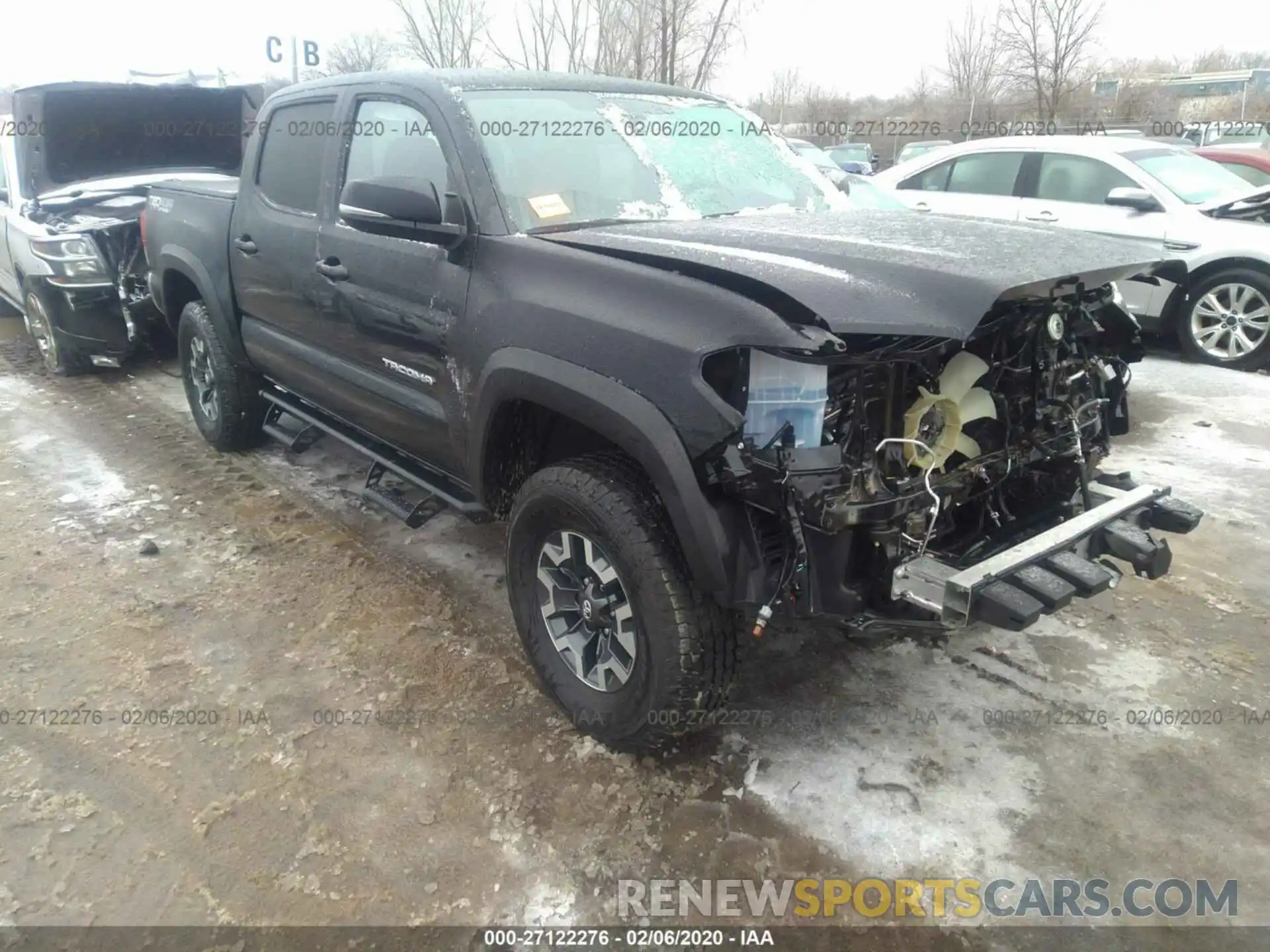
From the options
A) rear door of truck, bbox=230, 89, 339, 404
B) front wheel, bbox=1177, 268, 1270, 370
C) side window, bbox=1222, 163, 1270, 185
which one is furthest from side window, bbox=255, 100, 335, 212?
side window, bbox=1222, 163, 1270, 185

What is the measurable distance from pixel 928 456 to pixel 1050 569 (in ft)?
1.44

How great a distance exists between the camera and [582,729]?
2.82m

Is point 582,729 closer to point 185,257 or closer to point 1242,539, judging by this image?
point 1242,539

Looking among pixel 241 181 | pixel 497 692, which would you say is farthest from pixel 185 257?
pixel 497 692

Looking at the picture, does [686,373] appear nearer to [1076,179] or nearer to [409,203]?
[409,203]

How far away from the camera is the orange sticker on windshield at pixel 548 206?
2975 millimetres

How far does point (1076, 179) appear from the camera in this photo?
7410mm

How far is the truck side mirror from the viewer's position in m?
2.83

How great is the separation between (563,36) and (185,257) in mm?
14624

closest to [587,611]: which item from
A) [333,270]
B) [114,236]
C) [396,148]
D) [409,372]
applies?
[409,372]

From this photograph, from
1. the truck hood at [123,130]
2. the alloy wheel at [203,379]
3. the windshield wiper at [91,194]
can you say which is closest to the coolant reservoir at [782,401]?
the alloy wheel at [203,379]

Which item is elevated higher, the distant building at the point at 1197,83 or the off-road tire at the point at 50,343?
the distant building at the point at 1197,83

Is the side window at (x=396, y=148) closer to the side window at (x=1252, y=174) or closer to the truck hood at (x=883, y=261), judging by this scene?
the truck hood at (x=883, y=261)

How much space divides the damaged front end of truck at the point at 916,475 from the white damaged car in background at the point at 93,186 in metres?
5.97
